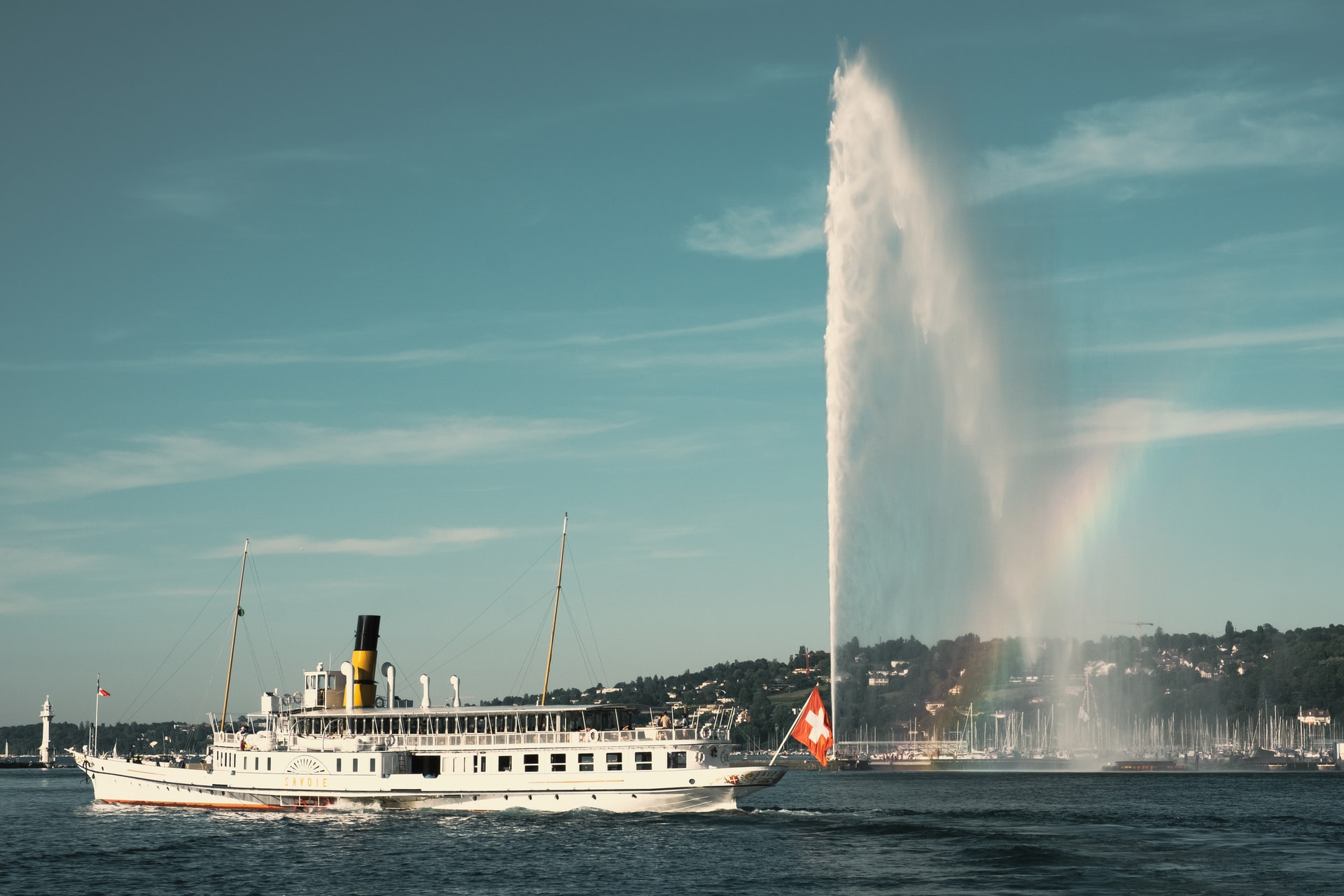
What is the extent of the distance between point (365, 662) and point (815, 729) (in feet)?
98.9

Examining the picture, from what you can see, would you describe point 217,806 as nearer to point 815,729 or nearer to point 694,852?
point 694,852

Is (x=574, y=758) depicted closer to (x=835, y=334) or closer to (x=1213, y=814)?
(x=835, y=334)

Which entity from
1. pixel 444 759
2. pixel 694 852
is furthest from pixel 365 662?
pixel 694 852

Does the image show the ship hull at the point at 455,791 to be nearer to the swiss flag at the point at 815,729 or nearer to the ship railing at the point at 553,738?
the ship railing at the point at 553,738

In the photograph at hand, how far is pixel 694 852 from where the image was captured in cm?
5638

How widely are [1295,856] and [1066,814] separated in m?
22.0

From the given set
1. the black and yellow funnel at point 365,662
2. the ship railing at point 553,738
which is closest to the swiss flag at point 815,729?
the ship railing at point 553,738

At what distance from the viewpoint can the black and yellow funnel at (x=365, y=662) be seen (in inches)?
3051

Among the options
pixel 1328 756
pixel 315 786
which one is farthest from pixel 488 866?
pixel 1328 756

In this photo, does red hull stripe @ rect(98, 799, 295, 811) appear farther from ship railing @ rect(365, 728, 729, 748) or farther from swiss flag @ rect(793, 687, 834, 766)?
swiss flag @ rect(793, 687, 834, 766)

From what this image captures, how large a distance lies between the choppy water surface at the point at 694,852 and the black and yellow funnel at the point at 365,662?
24.6 ft

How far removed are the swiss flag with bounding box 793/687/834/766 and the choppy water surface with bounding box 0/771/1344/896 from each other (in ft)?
14.3

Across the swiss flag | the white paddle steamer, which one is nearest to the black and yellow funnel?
the white paddle steamer

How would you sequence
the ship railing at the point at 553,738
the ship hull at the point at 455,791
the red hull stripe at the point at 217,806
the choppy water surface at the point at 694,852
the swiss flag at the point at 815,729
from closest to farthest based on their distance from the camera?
the choppy water surface at the point at 694,852 < the swiss flag at the point at 815,729 < the ship hull at the point at 455,791 < the ship railing at the point at 553,738 < the red hull stripe at the point at 217,806
